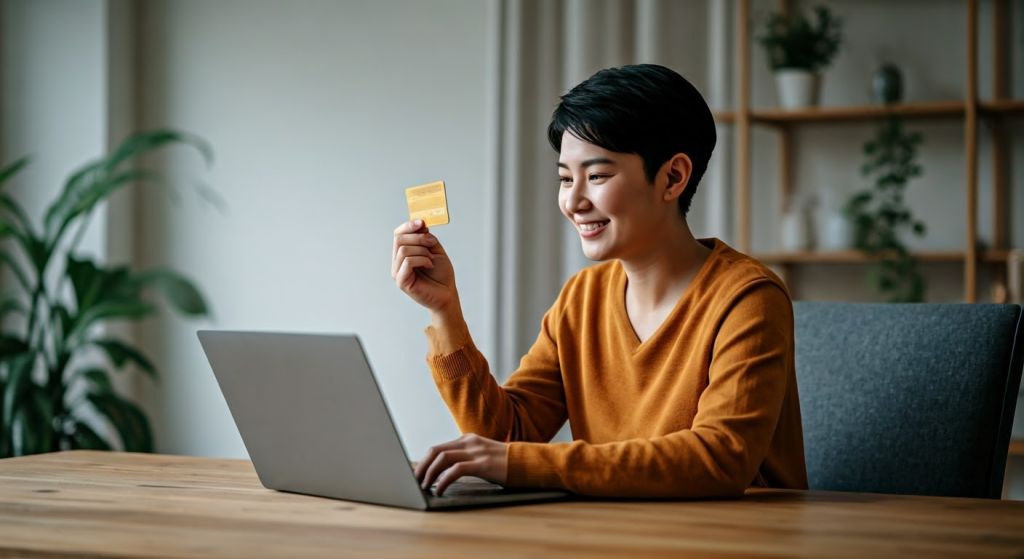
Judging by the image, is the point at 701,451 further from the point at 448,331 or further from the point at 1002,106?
the point at 1002,106

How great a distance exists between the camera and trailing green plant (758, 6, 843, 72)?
339cm

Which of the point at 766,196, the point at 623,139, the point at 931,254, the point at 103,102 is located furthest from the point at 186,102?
the point at 623,139

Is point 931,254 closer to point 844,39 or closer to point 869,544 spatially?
point 844,39

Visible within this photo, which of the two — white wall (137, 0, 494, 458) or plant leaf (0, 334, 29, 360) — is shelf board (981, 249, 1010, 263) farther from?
plant leaf (0, 334, 29, 360)

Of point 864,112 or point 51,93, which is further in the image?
point 51,93

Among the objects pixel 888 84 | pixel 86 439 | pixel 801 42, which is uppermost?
pixel 801 42

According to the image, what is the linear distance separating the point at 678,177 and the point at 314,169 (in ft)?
8.45

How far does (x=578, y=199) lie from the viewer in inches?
61.6

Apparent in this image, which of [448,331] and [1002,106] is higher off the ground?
[1002,106]

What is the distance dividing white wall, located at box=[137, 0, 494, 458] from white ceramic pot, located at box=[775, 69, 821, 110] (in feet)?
3.31

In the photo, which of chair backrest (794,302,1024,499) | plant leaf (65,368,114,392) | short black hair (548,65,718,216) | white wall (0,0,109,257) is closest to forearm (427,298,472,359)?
short black hair (548,65,718,216)

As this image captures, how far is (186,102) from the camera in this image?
4.16 meters

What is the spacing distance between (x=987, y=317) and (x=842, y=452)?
29 centimetres

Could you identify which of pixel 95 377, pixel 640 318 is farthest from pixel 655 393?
pixel 95 377
